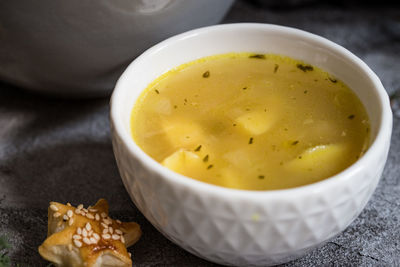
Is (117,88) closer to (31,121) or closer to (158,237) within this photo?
(158,237)

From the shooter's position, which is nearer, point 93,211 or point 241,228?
point 241,228

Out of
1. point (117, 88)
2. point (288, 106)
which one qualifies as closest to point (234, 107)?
point (288, 106)

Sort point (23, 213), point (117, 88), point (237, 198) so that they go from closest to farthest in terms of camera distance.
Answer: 1. point (237, 198)
2. point (117, 88)
3. point (23, 213)

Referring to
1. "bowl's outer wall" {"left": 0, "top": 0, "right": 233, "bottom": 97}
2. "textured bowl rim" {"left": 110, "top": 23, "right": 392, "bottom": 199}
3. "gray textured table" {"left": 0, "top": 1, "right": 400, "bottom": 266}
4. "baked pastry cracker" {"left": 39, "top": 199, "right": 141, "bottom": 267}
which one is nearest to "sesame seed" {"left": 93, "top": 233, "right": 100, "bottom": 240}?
"baked pastry cracker" {"left": 39, "top": 199, "right": 141, "bottom": 267}

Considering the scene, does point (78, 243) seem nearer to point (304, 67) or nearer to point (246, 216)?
point (246, 216)

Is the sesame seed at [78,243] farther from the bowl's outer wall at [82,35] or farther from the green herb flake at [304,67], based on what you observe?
the green herb flake at [304,67]

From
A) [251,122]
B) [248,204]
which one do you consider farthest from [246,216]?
[251,122]

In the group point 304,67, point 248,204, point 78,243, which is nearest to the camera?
point 248,204
